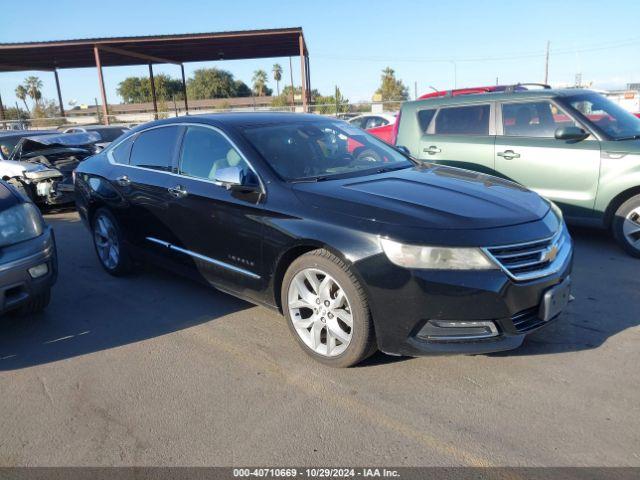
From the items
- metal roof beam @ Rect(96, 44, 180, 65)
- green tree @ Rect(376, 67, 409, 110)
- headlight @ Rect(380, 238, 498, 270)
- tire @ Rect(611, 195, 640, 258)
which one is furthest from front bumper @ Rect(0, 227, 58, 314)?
green tree @ Rect(376, 67, 409, 110)

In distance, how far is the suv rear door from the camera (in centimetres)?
559

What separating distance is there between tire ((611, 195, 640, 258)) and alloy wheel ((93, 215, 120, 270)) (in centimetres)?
520

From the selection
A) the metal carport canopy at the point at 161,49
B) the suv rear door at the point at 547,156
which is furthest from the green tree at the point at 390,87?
the suv rear door at the point at 547,156

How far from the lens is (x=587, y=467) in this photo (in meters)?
2.34

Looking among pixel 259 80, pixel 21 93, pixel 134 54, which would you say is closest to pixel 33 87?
pixel 21 93

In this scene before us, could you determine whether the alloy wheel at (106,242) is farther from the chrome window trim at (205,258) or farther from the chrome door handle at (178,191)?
the chrome door handle at (178,191)

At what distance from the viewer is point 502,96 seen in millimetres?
6398

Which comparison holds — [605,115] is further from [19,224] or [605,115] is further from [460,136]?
[19,224]

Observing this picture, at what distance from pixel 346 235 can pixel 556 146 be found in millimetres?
3902

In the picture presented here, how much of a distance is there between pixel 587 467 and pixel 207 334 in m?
2.61

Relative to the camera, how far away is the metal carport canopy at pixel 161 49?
73.4ft

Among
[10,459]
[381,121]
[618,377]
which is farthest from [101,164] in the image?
[381,121]

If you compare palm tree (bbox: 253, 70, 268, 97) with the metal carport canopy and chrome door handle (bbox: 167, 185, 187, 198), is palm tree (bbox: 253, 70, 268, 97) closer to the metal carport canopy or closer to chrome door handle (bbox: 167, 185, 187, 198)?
the metal carport canopy

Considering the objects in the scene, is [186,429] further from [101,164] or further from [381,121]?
[381,121]
